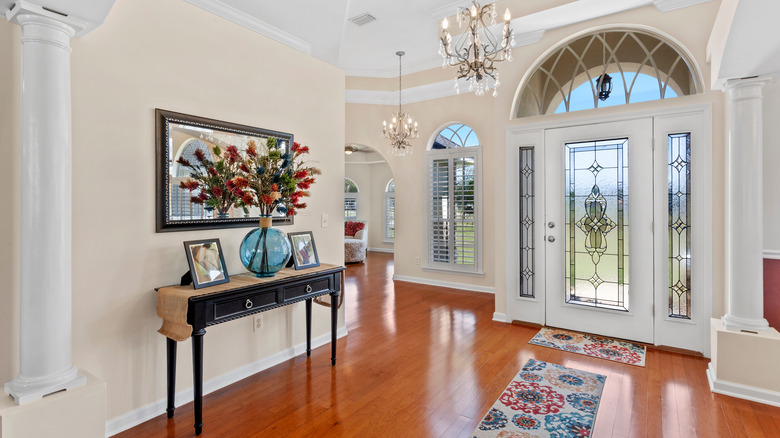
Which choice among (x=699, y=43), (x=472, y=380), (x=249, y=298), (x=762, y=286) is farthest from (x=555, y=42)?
(x=249, y=298)

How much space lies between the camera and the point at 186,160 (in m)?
2.63

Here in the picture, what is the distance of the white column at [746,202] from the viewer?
2.88 m

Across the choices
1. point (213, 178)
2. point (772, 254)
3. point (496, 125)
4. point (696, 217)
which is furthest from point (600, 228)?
point (213, 178)

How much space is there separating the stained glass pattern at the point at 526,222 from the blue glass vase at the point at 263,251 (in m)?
2.74

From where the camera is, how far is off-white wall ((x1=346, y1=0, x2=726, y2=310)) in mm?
3396

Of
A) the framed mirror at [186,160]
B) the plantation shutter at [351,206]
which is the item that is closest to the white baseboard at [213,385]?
the framed mirror at [186,160]

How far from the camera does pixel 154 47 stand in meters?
2.50

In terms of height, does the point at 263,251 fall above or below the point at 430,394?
above

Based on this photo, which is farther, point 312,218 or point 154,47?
point 312,218

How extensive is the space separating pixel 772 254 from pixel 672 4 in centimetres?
231

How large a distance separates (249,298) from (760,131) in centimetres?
385

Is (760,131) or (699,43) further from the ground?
(699,43)

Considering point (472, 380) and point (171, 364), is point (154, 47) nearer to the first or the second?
point (171, 364)

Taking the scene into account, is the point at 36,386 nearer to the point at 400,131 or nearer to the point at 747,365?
the point at 747,365
